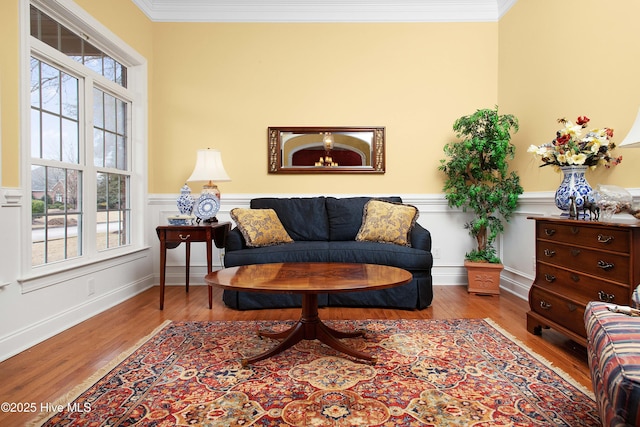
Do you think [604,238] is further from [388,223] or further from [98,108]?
[98,108]

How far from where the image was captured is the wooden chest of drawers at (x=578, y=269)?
181 cm

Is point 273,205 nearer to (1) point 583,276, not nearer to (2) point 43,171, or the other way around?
(2) point 43,171

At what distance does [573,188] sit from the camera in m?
2.33

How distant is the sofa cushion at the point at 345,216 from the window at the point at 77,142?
6.51 feet

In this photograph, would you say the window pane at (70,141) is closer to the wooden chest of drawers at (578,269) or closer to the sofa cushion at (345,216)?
the sofa cushion at (345,216)

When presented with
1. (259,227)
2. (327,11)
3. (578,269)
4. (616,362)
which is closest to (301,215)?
(259,227)

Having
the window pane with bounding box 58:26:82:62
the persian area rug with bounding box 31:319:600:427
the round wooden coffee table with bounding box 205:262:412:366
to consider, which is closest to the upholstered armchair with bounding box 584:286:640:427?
the persian area rug with bounding box 31:319:600:427

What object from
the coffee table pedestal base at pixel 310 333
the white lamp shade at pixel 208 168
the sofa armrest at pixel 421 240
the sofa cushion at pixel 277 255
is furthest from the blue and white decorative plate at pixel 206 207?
the sofa armrest at pixel 421 240

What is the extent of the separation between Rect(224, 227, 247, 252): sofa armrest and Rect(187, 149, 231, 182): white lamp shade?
61cm

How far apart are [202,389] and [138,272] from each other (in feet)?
7.61

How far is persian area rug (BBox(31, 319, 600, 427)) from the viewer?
4.90 feet

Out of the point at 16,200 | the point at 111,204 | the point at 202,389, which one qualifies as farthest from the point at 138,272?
the point at 202,389

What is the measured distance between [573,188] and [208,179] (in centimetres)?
286

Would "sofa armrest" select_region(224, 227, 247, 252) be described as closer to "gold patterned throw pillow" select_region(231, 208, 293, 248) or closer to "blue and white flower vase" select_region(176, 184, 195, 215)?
"gold patterned throw pillow" select_region(231, 208, 293, 248)
